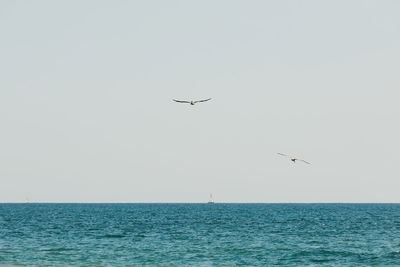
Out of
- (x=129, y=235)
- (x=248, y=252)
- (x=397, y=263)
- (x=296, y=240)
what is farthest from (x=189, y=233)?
(x=397, y=263)

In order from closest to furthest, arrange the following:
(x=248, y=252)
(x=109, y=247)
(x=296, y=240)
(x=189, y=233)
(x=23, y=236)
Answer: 1. (x=248, y=252)
2. (x=109, y=247)
3. (x=296, y=240)
4. (x=23, y=236)
5. (x=189, y=233)

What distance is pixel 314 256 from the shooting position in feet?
196

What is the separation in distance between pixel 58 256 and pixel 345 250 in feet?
100

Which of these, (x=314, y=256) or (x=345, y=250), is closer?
(x=314, y=256)

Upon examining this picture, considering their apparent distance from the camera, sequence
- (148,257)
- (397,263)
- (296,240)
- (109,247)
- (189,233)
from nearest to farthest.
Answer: (397,263) → (148,257) → (109,247) → (296,240) → (189,233)

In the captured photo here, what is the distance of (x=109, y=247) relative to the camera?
219ft

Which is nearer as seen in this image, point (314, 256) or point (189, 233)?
point (314, 256)

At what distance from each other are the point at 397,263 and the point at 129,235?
4062 centimetres

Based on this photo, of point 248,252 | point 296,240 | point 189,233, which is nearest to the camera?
point 248,252

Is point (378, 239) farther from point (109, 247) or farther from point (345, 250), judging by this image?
point (109, 247)

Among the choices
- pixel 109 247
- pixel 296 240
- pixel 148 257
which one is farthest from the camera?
pixel 296 240

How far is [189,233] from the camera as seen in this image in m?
88.4

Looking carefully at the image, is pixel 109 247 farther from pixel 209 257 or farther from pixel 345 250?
pixel 345 250

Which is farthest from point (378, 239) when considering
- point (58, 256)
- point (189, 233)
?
point (58, 256)
